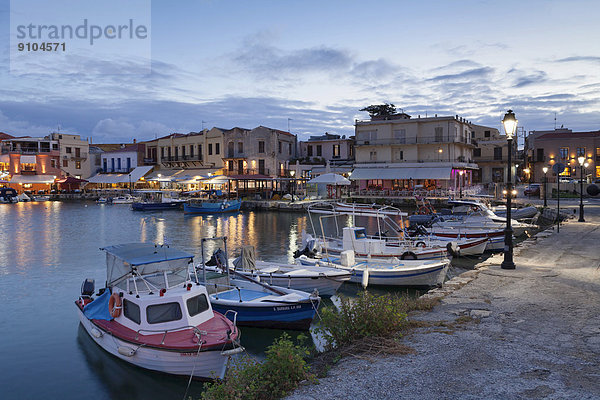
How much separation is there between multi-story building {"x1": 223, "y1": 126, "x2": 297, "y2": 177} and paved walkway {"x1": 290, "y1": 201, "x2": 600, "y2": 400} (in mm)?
56202

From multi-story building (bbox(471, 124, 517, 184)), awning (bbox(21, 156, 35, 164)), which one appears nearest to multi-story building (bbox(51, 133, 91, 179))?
awning (bbox(21, 156, 35, 164))

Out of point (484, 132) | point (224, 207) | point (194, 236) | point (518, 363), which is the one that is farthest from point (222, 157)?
point (518, 363)

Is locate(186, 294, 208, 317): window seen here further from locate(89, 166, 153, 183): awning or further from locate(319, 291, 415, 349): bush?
locate(89, 166, 153, 183): awning

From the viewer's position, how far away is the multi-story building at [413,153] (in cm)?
5616

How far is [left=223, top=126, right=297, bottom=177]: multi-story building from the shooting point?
66.6 m

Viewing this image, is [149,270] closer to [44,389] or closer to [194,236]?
[44,389]

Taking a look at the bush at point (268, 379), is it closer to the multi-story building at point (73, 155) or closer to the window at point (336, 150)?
the window at point (336, 150)

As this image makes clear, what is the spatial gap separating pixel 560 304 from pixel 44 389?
12029 mm

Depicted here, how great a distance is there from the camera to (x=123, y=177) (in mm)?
80125

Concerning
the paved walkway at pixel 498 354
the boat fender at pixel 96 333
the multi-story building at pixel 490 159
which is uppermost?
the multi-story building at pixel 490 159

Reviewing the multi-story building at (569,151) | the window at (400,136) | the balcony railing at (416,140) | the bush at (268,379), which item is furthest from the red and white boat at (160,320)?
the multi-story building at (569,151)

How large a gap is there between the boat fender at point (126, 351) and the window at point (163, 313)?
756mm

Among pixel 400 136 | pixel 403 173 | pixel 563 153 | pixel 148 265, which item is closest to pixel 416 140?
pixel 400 136

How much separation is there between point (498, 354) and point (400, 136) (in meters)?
54.6
